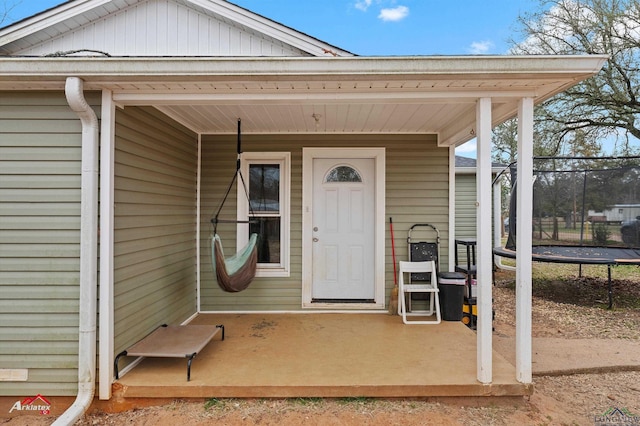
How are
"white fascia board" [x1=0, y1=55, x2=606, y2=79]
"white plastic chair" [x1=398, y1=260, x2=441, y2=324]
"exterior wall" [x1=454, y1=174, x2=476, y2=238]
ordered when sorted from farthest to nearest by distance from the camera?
"exterior wall" [x1=454, y1=174, x2=476, y2=238] < "white plastic chair" [x1=398, y1=260, x2=441, y2=324] < "white fascia board" [x1=0, y1=55, x2=606, y2=79]

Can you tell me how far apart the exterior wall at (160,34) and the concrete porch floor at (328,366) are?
3.98m

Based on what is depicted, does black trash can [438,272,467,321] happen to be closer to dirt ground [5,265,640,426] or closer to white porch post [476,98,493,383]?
dirt ground [5,265,640,426]

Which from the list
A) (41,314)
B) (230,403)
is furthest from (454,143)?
(41,314)

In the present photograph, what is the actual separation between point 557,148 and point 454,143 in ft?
24.3

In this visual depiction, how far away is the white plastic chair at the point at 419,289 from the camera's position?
12.3ft

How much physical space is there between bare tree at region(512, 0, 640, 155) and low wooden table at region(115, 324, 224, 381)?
31.6 ft

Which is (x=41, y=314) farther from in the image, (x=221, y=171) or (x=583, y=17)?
(x=583, y=17)

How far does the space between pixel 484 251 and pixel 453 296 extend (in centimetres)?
164

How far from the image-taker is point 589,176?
6.62 m

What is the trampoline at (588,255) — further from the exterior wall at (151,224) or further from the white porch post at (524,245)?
the exterior wall at (151,224)

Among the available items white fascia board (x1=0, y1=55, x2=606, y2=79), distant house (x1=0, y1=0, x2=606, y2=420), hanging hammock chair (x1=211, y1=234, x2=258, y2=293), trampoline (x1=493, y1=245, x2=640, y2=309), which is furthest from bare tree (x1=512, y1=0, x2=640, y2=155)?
hanging hammock chair (x1=211, y1=234, x2=258, y2=293)

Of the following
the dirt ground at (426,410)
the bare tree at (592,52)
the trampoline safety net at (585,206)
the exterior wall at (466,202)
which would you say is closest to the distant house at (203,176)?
the dirt ground at (426,410)

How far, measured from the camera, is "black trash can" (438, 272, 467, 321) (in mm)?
3814

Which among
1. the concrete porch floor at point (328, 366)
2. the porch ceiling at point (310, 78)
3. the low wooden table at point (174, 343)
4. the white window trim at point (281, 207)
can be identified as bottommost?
the concrete porch floor at point (328, 366)
